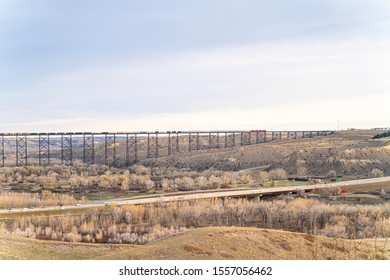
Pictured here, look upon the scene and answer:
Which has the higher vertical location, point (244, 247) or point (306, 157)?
point (244, 247)

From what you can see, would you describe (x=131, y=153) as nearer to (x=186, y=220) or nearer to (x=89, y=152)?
(x=89, y=152)

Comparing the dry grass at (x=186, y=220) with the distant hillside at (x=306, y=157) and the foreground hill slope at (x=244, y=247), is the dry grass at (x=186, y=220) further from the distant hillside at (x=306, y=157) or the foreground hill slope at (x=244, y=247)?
the distant hillside at (x=306, y=157)

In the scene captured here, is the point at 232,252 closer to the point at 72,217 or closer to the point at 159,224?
the point at 159,224

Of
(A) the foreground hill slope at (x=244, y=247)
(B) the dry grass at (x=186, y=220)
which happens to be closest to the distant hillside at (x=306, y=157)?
(B) the dry grass at (x=186, y=220)

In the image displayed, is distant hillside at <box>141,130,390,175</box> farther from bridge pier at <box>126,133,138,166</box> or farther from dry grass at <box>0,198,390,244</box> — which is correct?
dry grass at <box>0,198,390,244</box>

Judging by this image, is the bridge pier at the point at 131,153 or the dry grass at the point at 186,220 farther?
the bridge pier at the point at 131,153

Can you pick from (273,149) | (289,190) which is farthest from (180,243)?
(273,149)

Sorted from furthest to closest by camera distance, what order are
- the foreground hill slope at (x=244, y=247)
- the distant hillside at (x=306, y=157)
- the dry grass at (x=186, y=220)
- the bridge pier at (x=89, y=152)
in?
the bridge pier at (x=89, y=152) → the distant hillside at (x=306, y=157) → the dry grass at (x=186, y=220) → the foreground hill slope at (x=244, y=247)

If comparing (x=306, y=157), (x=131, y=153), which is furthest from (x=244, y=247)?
(x=131, y=153)

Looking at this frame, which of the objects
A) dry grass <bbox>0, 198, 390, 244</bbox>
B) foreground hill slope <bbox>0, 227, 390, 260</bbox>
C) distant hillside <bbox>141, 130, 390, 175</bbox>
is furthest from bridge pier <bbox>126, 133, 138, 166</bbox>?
foreground hill slope <bbox>0, 227, 390, 260</bbox>

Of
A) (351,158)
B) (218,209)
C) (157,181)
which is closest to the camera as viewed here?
(218,209)

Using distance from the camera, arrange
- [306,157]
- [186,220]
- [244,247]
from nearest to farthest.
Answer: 1. [244,247]
2. [186,220]
3. [306,157]
